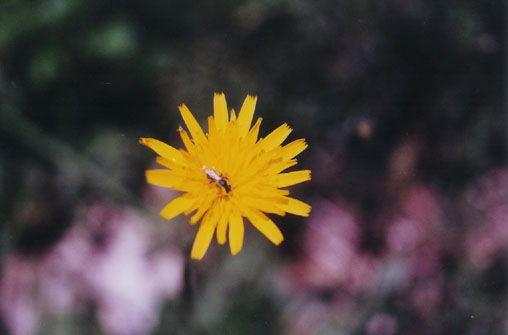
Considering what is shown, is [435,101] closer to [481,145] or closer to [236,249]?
[481,145]

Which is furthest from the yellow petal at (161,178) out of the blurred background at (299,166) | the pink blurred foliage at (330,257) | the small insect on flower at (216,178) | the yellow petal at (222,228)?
the pink blurred foliage at (330,257)

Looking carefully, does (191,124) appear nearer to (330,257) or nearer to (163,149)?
(163,149)

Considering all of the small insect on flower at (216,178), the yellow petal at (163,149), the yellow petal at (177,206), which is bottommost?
the yellow petal at (177,206)

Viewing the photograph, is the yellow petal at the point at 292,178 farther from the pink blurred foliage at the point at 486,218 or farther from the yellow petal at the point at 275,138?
the pink blurred foliage at the point at 486,218

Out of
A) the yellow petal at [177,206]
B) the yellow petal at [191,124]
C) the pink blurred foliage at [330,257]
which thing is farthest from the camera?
the pink blurred foliage at [330,257]

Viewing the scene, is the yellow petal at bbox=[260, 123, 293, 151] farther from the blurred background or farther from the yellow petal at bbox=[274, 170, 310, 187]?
the blurred background

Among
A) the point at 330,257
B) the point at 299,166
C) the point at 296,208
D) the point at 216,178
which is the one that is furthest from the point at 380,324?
the point at 216,178

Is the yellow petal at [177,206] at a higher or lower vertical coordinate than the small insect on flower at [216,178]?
lower
